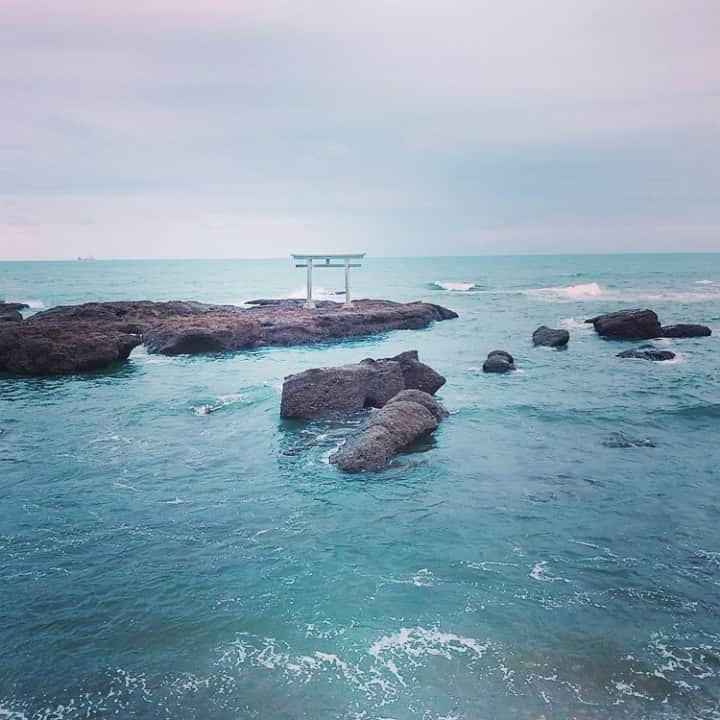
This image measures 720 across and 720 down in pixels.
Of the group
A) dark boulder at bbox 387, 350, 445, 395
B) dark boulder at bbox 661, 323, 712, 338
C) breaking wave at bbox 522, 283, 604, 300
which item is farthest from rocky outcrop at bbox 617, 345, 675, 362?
breaking wave at bbox 522, 283, 604, 300

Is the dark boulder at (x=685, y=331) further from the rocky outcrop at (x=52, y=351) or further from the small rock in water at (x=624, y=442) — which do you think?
the rocky outcrop at (x=52, y=351)

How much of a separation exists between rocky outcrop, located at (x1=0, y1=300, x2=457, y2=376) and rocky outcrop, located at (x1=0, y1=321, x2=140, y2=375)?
0.05 m

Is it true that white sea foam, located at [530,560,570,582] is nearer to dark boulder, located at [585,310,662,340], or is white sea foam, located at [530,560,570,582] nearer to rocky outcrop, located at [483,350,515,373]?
rocky outcrop, located at [483,350,515,373]

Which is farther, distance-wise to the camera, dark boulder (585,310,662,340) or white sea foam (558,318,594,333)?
white sea foam (558,318,594,333)

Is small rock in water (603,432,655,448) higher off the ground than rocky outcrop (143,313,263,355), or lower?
lower

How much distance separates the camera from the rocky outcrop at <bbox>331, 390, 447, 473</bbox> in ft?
51.2

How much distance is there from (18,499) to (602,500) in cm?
1371

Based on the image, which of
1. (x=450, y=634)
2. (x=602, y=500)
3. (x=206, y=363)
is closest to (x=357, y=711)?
(x=450, y=634)

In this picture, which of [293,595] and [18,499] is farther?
[18,499]

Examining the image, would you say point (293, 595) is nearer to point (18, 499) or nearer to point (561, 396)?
point (18, 499)

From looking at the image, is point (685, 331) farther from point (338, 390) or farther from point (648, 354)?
point (338, 390)

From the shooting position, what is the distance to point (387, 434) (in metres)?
16.5

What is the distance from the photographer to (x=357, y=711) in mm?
7402

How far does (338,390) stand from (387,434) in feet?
14.6
